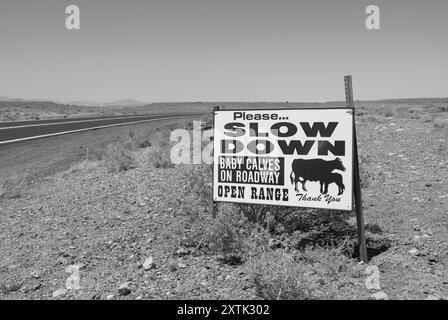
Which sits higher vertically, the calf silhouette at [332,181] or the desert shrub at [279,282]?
the calf silhouette at [332,181]

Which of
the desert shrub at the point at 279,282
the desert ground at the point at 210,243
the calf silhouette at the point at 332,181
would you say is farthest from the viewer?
the calf silhouette at the point at 332,181

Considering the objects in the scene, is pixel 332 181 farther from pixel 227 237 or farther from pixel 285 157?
pixel 227 237

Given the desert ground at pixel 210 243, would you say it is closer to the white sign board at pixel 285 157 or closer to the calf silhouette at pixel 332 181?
the white sign board at pixel 285 157

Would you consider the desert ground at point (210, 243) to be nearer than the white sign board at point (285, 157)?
Yes

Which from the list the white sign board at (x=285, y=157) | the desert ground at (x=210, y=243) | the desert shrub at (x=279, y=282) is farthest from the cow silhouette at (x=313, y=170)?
the desert shrub at (x=279, y=282)

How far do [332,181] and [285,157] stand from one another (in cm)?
63

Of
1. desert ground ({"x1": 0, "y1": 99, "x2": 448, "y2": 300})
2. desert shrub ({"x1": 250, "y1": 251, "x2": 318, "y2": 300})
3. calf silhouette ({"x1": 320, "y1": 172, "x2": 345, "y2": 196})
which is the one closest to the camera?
desert shrub ({"x1": 250, "y1": 251, "x2": 318, "y2": 300})

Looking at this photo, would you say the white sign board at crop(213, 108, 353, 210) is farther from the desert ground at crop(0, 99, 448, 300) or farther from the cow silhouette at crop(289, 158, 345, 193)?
the desert ground at crop(0, 99, 448, 300)

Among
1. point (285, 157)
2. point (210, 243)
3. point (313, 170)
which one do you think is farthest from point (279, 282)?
point (285, 157)

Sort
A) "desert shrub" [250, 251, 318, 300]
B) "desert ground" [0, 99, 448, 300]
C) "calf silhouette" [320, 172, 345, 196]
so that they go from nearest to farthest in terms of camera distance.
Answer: "desert shrub" [250, 251, 318, 300] → "desert ground" [0, 99, 448, 300] → "calf silhouette" [320, 172, 345, 196]

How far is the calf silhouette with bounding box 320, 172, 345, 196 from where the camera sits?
16.3 ft

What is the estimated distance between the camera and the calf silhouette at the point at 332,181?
4965mm

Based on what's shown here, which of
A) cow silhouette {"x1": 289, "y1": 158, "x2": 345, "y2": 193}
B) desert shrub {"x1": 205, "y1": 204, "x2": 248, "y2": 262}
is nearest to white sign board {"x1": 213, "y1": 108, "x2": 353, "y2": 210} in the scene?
cow silhouette {"x1": 289, "y1": 158, "x2": 345, "y2": 193}

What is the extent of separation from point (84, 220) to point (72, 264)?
5.64 feet
